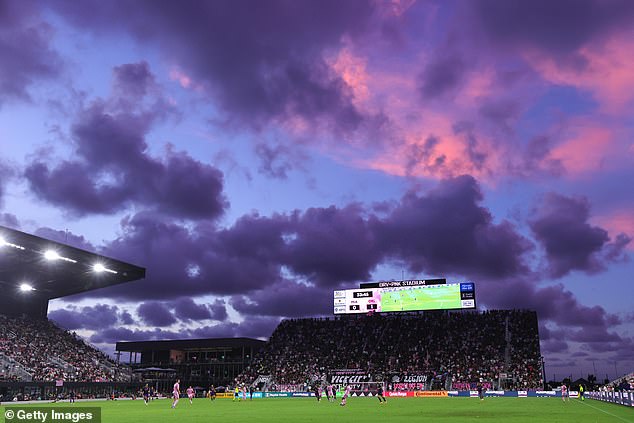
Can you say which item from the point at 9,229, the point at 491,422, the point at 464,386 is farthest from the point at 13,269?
the point at 491,422

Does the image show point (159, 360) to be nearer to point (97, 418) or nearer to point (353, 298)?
point (353, 298)

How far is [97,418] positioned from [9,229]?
4762 cm

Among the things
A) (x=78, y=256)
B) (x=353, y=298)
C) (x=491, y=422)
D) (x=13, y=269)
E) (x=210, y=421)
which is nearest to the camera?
(x=491, y=422)

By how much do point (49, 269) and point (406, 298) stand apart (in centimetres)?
5352

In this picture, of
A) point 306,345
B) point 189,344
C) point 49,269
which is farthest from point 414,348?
point 49,269

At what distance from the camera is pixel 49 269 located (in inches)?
2881

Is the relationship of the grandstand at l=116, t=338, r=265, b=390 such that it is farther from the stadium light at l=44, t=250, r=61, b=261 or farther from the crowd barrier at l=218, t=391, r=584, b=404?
the stadium light at l=44, t=250, r=61, b=261

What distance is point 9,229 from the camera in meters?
56.1

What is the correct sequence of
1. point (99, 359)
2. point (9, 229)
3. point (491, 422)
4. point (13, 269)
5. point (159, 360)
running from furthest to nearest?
point (159, 360)
point (99, 359)
point (13, 269)
point (9, 229)
point (491, 422)

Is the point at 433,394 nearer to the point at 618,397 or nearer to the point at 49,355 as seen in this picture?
the point at 618,397

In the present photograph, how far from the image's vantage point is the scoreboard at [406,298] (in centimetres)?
8881

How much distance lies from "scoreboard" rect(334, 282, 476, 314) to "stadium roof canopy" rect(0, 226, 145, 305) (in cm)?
3685

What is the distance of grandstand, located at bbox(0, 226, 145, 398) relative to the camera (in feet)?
210

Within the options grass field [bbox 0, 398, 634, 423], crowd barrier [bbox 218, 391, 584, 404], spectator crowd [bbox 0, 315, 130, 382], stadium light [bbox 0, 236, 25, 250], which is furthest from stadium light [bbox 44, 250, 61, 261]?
crowd barrier [bbox 218, 391, 584, 404]
